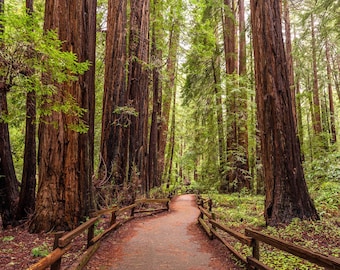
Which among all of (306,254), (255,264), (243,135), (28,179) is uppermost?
(243,135)

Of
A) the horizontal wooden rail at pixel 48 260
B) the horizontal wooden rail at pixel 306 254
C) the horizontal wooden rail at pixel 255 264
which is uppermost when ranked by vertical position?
the horizontal wooden rail at pixel 306 254

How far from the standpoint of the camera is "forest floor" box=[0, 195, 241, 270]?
17.4 ft

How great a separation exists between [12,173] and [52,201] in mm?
2380

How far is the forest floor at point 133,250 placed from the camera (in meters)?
5.30

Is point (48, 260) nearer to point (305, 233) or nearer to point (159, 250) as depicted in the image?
point (159, 250)

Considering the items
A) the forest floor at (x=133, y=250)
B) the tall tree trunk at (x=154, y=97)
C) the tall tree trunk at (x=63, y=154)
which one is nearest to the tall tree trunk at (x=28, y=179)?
the forest floor at (x=133, y=250)

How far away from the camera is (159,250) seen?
21.4ft

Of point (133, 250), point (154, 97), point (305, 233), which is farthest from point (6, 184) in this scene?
point (154, 97)

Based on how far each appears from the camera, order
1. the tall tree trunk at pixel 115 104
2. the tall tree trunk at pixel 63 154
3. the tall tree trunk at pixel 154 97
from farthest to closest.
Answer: the tall tree trunk at pixel 154 97 < the tall tree trunk at pixel 115 104 < the tall tree trunk at pixel 63 154

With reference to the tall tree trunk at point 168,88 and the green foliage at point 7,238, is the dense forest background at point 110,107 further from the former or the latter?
the green foliage at point 7,238

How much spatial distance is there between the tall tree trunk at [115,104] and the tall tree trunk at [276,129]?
6114 millimetres

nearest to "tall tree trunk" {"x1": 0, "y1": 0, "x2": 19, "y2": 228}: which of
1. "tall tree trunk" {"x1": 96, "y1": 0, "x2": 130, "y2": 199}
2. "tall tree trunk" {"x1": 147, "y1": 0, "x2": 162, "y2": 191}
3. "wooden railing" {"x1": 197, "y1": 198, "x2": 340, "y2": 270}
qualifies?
"tall tree trunk" {"x1": 96, "y1": 0, "x2": 130, "y2": 199}

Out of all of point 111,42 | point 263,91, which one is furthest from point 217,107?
point 263,91

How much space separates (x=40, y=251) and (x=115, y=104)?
764cm
